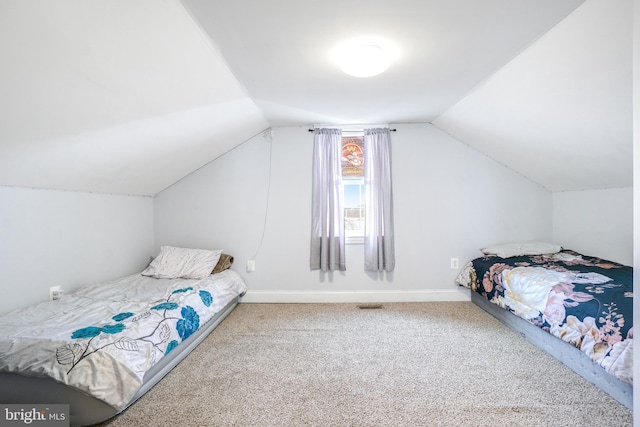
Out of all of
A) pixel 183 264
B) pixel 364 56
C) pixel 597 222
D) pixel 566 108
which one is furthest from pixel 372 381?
pixel 597 222

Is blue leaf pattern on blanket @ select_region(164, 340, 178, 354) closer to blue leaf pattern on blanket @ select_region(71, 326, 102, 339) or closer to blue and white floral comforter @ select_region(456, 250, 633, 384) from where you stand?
Result: blue leaf pattern on blanket @ select_region(71, 326, 102, 339)

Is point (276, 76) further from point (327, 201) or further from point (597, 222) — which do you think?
point (597, 222)

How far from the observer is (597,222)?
2.86 meters

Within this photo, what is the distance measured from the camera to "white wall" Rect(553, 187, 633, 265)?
2617 millimetres

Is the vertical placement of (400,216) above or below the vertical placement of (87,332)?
above

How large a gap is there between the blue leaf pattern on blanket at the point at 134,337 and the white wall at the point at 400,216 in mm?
1080

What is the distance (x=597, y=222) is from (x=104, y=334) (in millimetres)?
4200

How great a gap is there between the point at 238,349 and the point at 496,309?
2.37 m

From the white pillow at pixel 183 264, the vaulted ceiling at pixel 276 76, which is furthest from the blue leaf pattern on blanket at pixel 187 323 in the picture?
the vaulted ceiling at pixel 276 76

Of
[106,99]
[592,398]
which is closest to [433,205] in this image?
[592,398]

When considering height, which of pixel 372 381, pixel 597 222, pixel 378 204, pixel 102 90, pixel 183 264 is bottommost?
pixel 372 381

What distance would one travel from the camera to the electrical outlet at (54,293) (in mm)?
2189

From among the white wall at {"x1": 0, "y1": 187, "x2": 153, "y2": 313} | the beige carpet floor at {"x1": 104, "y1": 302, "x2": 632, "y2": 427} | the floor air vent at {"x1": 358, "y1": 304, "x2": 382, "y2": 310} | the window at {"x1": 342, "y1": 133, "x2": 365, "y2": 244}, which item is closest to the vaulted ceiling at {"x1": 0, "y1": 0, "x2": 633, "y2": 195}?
the white wall at {"x1": 0, "y1": 187, "x2": 153, "y2": 313}

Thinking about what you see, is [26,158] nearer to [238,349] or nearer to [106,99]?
[106,99]
